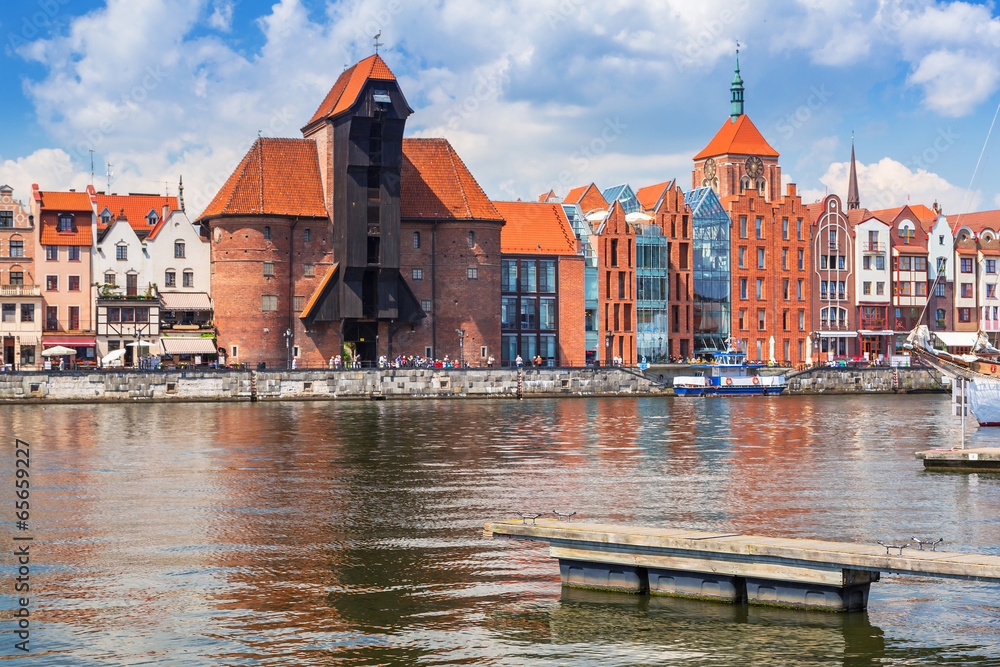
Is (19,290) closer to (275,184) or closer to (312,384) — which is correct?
(275,184)

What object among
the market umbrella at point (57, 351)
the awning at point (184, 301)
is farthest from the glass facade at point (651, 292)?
the market umbrella at point (57, 351)

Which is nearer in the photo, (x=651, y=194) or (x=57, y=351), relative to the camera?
(x=57, y=351)

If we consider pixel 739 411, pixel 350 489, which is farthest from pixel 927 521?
pixel 739 411

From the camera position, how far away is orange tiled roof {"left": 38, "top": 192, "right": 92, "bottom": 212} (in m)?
109

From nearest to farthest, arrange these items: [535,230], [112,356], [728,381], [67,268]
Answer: [112,356] < [67,268] < [728,381] < [535,230]

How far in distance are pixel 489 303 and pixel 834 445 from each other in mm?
58884

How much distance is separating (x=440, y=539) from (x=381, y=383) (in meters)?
73.4

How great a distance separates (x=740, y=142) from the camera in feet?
548

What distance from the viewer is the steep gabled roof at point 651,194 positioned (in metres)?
137

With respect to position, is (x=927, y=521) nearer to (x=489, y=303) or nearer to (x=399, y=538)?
(x=399, y=538)

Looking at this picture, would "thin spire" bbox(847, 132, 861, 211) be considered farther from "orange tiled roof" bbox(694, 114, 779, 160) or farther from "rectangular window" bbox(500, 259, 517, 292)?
"rectangular window" bbox(500, 259, 517, 292)

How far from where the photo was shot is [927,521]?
3192 centimetres

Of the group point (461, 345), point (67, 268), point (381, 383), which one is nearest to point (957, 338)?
point (461, 345)

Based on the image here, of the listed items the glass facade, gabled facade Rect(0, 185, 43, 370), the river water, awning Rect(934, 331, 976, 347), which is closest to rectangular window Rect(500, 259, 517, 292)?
the glass facade
